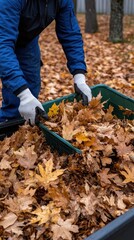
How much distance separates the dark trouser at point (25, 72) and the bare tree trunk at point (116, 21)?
4882 millimetres

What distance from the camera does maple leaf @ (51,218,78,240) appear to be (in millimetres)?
1950

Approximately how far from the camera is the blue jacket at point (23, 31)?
2494 mm

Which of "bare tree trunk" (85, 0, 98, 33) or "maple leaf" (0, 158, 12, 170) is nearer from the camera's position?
"maple leaf" (0, 158, 12, 170)

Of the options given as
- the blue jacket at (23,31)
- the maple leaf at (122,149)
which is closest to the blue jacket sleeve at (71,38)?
the blue jacket at (23,31)

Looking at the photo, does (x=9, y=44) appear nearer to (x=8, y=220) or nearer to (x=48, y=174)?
(x=48, y=174)

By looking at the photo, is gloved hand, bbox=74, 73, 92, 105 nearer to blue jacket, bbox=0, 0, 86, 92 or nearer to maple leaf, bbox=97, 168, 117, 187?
blue jacket, bbox=0, 0, 86, 92

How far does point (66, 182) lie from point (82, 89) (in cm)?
98

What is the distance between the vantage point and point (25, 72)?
11.2 ft

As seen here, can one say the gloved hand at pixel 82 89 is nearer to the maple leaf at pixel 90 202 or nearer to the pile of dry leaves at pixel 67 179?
the pile of dry leaves at pixel 67 179

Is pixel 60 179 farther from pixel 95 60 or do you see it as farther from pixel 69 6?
pixel 95 60

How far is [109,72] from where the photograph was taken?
19.4 feet

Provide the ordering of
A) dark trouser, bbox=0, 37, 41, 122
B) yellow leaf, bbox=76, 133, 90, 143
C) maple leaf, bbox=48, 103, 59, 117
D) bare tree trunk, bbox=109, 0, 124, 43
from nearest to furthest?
yellow leaf, bbox=76, 133, 90, 143 < maple leaf, bbox=48, 103, 59, 117 < dark trouser, bbox=0, 37, 41, 122 < bare tree trunk, bbox=109, 0, 124, 43

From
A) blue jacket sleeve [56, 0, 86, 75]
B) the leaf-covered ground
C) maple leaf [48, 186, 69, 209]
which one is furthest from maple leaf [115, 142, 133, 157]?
blue jacket sleeve [56, 0, 86, 75]

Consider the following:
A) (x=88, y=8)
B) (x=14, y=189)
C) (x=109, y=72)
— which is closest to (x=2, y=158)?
(x=14, y=189)
